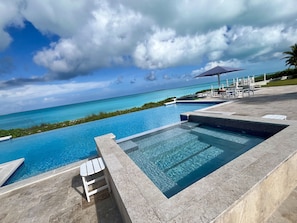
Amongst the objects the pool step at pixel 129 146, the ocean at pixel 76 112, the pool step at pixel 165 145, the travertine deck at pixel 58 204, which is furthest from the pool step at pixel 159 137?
the ocean at pixel 76 112

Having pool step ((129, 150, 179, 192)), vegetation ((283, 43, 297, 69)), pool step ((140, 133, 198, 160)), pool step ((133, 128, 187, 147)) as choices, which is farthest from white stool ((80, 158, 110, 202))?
vegetation ((283, 43, 297, 69))

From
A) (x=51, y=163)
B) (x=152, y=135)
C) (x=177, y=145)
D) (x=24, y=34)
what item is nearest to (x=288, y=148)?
(x=177, y=145)

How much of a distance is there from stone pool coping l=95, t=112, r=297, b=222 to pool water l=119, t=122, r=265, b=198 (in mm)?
1024

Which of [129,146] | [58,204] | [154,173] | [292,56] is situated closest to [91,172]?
[58,204]

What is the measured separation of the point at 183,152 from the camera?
406 centimetres

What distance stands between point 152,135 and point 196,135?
5.18 ft

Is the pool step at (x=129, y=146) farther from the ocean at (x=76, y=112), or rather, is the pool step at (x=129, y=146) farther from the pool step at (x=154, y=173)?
the ocean at (x=76, y=112)

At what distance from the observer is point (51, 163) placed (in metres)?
5.94

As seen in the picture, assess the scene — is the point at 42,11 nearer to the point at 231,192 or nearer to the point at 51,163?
the point at 51,163

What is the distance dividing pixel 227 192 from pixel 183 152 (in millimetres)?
2627

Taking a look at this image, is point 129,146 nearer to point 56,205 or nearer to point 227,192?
point 56,205

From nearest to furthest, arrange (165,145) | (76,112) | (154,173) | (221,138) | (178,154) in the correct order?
1. (154,173)
2. (178,154)
3. (221,138)
4. (165,145)
5. (76,112)

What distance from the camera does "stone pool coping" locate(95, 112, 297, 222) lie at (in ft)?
4.32

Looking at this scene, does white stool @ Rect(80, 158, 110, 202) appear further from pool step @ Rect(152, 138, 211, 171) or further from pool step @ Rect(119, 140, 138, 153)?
pool step @ Rect(119, 140, 138, 153)
